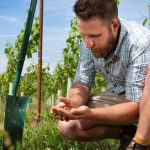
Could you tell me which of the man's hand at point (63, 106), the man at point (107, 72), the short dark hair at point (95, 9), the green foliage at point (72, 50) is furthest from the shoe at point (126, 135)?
the green foliage at point (72, 50)

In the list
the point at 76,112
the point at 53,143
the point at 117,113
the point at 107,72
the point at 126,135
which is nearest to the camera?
the point at 76,112

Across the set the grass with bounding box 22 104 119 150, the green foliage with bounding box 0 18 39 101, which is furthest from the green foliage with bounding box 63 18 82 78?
the grass with bounding box 22 104 119 150

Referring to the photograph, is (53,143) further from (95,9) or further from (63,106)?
(95,9)

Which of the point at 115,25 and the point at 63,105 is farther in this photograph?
the point at 115,25

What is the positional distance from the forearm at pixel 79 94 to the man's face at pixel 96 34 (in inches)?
15.3

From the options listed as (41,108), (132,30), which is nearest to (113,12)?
(132,30)

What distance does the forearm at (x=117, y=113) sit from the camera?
2.37m

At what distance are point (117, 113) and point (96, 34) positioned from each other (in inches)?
18.7

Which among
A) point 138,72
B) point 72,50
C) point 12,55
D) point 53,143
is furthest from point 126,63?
point 12,55

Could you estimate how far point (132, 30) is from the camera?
2.66m

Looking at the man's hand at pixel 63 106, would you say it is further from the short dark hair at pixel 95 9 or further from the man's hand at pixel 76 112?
the short dark hair at pixel 95 9

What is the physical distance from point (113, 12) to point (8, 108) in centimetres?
105

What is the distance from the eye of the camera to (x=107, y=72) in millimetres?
2824

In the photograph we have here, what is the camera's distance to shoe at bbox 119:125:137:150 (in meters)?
2.91
